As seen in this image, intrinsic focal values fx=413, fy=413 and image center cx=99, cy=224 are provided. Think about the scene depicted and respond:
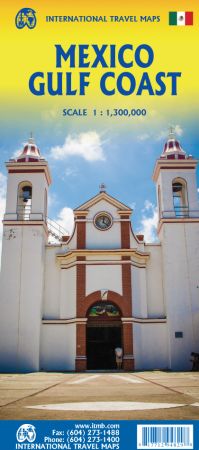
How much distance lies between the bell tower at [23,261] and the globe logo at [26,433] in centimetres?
1889

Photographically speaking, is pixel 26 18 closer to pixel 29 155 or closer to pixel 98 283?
pixel 98 283

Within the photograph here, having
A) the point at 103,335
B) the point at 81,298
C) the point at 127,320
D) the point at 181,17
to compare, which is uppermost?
the point at 181,17

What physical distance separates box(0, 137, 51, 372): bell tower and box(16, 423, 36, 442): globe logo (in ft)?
62.0

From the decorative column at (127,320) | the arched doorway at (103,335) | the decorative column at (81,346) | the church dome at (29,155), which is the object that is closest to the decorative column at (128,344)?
the decorative column at (127,320)

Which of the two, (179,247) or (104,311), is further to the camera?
(179,247)

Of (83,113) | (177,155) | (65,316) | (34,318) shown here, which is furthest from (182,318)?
(83,113)

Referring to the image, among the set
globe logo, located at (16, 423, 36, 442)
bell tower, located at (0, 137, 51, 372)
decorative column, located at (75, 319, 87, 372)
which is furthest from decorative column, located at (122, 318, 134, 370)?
globe logo, located at (16, 423, 36, 442)

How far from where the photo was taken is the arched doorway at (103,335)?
926 inches

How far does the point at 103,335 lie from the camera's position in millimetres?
23938

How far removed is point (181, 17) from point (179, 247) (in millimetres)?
20206

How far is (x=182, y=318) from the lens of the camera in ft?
77.5

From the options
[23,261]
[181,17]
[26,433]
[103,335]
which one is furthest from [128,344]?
[181,17]

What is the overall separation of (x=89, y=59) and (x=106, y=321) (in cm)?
1931

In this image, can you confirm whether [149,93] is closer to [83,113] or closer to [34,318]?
[83,113]
